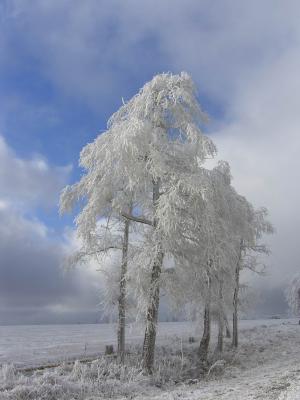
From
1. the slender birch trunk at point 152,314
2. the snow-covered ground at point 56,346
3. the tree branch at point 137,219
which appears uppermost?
the tree branch at point 137,219

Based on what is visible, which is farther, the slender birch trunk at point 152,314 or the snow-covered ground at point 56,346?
the snow-covered ground at point 56,346

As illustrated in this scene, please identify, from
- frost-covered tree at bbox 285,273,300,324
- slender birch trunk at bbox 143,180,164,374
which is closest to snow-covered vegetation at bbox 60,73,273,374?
slender birch trunk at bbox 143,180,164,374

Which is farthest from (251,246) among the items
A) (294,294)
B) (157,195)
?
(294,294)

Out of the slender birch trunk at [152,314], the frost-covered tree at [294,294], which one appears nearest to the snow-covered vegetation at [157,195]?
the slender birch trunk at [152,314]

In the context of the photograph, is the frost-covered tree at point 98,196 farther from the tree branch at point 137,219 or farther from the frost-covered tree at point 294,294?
the frost-covered tree at point 294,294

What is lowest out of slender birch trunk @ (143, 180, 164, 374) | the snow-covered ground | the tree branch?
the snow-covered ground

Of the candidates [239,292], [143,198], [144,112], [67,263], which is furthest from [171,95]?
[239,292]

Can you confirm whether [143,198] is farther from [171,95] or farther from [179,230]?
[171,95]

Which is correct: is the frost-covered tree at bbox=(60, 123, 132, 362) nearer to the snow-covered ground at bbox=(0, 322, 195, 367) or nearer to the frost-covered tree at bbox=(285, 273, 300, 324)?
the snow-covered ground at bbox=(0, 322, 195, 367)

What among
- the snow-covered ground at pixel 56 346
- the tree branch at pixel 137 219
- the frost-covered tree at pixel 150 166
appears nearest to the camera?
the frost-covered tree at pixel 150 166

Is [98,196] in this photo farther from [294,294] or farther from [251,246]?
[294,294]

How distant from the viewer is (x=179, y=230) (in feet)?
55.7

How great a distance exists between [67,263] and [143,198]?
5.06 metres

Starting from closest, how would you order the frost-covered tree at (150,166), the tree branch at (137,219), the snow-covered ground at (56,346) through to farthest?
the frost-covered tree at (150,166) → the tree branch at (137,219) → the snow-covered ground at (56,346)
